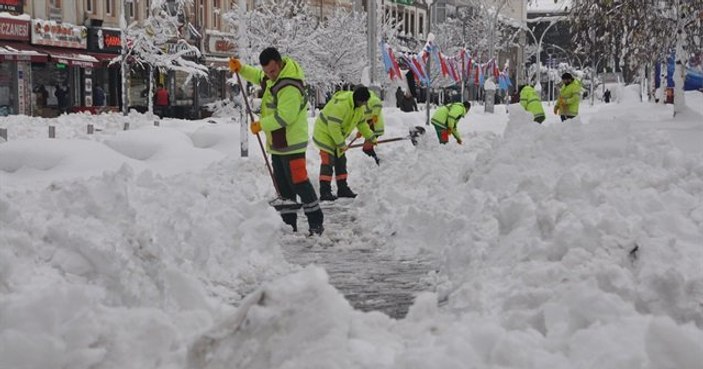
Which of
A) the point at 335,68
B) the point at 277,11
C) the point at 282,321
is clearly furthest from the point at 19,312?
the point at 335,68

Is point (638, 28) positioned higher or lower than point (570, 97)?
higher

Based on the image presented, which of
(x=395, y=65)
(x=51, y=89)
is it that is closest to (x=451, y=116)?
(x=395, y=65)

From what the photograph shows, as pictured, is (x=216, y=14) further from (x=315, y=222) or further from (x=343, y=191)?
(x=315, y=222)

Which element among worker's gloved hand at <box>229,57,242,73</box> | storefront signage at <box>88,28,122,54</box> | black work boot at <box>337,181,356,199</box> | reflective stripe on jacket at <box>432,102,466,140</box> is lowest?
black work boot at <box>337,181,356,199</box>

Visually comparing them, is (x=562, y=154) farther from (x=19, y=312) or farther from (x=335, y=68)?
(x=335, y=68)

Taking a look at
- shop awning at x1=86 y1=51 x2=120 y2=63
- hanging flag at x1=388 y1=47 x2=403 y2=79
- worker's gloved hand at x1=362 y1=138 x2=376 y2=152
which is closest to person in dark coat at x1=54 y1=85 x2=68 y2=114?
shop awning at x1=86 y1=51 x2=120 y2=63

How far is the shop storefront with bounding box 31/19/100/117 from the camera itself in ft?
111

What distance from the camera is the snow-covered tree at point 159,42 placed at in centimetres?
Answer: 3394

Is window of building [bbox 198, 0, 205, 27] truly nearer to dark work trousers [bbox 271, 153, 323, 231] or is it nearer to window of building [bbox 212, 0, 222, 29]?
window of building [bbox 212, 0, 222, 29]

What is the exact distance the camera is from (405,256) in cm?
786

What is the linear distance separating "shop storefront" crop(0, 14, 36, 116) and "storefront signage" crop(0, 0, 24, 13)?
1.42ft

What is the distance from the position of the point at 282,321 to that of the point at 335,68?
44.9m

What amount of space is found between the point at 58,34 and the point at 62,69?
1.20m

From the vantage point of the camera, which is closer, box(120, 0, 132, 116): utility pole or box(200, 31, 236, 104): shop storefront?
box(120, 0, 132, 116): utility pole
